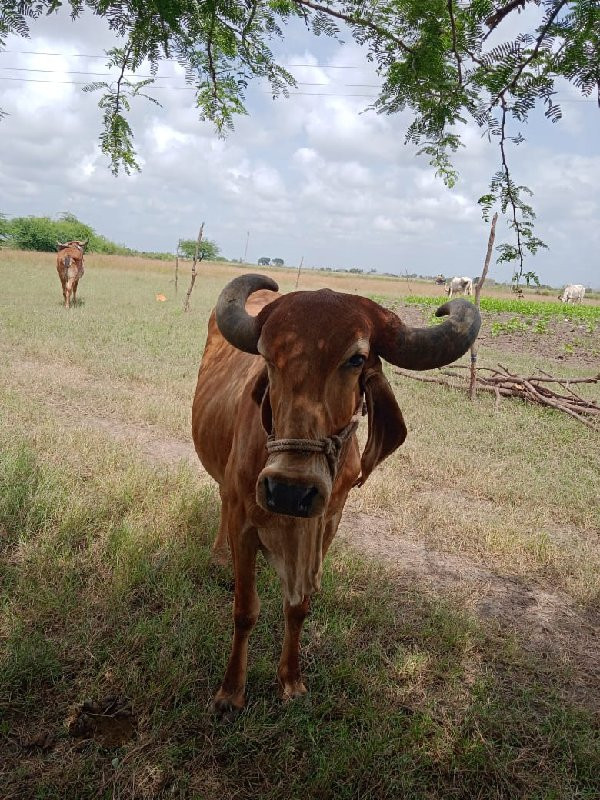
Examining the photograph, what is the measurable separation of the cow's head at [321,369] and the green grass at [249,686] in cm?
133

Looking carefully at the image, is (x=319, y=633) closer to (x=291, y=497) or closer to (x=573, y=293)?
(x=291, y=497)

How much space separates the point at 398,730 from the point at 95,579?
2.14 meters

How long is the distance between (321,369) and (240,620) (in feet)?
5.17

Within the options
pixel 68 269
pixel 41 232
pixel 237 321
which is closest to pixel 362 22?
pixel 237 321

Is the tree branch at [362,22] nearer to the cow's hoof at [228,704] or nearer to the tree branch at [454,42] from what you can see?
the tree branch at [454,42]

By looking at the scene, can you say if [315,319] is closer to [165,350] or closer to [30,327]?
[165,350]

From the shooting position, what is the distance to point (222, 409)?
11.7 feet

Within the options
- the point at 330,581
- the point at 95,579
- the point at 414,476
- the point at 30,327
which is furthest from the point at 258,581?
the point at 30,327

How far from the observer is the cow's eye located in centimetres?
225

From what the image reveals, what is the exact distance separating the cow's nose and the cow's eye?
543 mm

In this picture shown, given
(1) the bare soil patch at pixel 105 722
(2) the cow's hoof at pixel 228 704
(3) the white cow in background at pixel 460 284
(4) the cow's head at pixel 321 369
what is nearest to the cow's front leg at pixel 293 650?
(2) the cow's hoof at pixel 228 704

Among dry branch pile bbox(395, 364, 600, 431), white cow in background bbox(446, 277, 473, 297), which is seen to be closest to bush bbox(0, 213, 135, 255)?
white cow in background bbox(446, 277, 473, 297)

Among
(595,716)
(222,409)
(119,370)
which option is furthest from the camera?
(119,370)

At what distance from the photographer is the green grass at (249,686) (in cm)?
249
